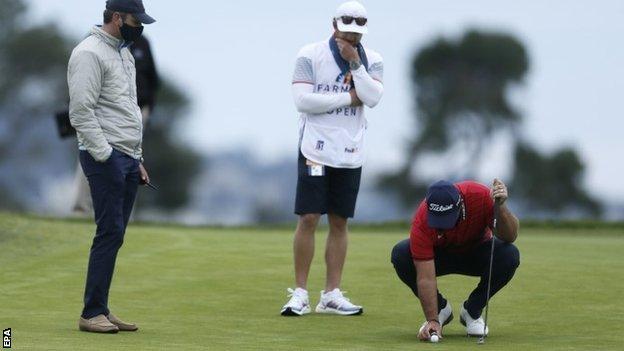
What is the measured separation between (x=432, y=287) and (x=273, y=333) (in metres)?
1.13

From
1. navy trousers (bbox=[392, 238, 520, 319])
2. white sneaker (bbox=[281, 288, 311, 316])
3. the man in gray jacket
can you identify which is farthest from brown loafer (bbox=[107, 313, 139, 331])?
navy trousers (bbox=[392, 238, 520, 319])

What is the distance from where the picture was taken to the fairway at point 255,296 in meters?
9.41

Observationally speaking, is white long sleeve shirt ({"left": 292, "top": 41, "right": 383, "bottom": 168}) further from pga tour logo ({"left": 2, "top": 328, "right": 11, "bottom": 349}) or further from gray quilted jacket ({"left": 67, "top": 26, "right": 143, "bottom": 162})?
pga tour logo ({"left": 2, "top": 328, "right": 11, "bottom": 349})

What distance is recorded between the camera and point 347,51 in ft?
35.9

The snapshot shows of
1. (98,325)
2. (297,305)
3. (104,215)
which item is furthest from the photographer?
(297,305)

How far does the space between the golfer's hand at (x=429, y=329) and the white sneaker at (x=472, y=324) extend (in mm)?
404

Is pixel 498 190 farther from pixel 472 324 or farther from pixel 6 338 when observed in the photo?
pixel 6 338

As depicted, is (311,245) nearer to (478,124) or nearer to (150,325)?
(150,325)

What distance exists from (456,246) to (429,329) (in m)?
0.67

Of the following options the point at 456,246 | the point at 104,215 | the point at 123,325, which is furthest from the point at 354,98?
the point at 123,325

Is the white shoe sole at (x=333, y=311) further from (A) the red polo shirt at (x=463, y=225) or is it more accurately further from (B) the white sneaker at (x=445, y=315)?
(A) the red polo shirt at (x=463, y=225)

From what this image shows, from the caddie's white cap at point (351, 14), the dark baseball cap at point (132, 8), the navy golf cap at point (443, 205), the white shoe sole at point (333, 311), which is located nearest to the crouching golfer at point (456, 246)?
the navy golf cap at point (443, 205)

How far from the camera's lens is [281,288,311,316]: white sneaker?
11.0 meters

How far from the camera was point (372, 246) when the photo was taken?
16891mm
